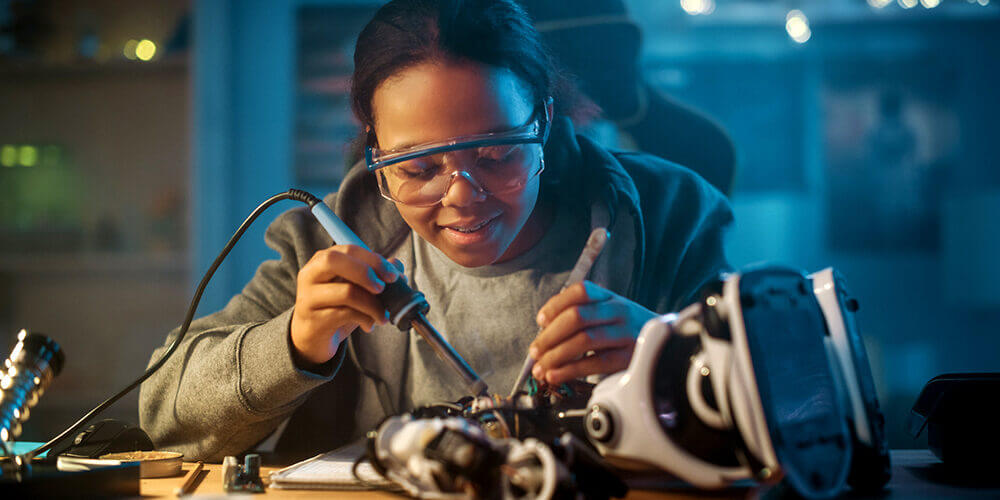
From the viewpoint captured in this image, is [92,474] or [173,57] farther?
[173,57]

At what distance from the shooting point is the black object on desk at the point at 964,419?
83cm

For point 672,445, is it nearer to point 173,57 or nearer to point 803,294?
point 803,294

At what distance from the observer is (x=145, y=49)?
2404mm

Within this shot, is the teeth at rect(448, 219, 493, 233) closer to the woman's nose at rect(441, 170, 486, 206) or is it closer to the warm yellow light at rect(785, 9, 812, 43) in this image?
the woman's nose at rect(441, 170, 486, 206)

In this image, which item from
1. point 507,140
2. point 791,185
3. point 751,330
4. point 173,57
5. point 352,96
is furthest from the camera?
point 791,185

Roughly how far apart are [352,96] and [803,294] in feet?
2.59

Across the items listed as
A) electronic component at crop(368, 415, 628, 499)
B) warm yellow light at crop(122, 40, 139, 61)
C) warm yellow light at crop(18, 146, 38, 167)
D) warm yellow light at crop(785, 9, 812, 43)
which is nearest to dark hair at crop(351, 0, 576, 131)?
electronic component at crop(368, 415, 628, 499)

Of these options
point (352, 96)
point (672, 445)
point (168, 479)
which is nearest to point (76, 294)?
point (352, 96)

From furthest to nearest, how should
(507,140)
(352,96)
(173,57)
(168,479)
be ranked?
(173,57) < (352,96) < (507,140) < (168,479)

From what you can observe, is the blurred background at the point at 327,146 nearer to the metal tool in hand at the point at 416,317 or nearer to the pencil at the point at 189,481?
the metal tool in hand at the point at 416,317

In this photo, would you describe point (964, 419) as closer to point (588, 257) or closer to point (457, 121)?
point (588, 257)

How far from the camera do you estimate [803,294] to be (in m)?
0.69

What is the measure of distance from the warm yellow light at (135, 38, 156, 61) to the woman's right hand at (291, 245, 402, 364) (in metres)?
1.83

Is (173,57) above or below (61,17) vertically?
below
